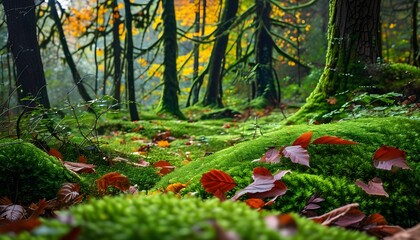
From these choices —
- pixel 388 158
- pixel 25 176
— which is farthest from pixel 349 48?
pixel 25 176

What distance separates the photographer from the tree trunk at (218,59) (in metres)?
11.3

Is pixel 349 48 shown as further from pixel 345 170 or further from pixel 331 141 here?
pixel 345 170

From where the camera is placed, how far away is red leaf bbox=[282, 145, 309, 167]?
72.3 inches

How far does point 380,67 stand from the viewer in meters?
3.90

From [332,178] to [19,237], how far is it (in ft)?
4.99

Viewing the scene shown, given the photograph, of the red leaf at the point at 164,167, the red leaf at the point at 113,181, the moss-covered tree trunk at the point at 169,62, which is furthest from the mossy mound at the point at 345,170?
the moss-covered tree trunk at the point at 169,62

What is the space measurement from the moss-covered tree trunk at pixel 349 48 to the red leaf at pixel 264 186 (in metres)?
2.35

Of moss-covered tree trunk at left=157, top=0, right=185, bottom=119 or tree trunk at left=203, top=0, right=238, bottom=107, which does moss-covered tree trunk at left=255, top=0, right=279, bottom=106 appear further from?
moss-covered tree trunk at left=157, top=0, right=185, bottom=119

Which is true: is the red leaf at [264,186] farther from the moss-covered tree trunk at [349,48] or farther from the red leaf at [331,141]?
the moss-covered tree trunk at [349,48]

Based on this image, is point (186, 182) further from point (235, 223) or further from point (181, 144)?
point (181, 144)

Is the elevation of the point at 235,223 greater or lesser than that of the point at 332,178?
greater

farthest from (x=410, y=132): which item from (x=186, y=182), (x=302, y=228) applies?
(x=302, y=228)

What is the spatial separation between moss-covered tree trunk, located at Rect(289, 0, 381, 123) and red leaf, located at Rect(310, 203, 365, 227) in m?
2.66

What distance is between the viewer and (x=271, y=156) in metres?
2.01
